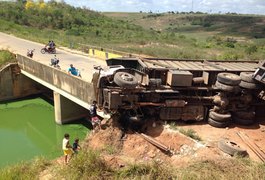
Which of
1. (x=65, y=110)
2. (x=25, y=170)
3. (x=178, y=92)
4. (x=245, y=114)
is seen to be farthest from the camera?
(x=65, y=110)

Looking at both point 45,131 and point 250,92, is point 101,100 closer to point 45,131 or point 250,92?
point 250,92

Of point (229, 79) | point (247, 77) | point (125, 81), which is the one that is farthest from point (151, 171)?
point (247, 77)

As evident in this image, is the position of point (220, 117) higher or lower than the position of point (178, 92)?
lower

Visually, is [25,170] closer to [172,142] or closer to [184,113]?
[172,142]

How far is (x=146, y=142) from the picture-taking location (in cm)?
1100

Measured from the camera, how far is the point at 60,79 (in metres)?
17.9

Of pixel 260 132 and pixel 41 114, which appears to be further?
pixel 41 114

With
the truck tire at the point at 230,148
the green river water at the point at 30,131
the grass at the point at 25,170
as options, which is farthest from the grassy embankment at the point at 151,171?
the green river water at the point at 30,131

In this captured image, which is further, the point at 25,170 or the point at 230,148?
the point at 230,148

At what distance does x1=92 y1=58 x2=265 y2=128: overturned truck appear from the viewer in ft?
37.2

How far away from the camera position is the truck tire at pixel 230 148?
9808mm

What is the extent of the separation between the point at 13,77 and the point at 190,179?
19776 millimetres

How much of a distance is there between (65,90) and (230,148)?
1090 cm

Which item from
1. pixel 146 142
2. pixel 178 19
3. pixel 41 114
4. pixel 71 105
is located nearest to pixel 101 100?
pixel 146 142
